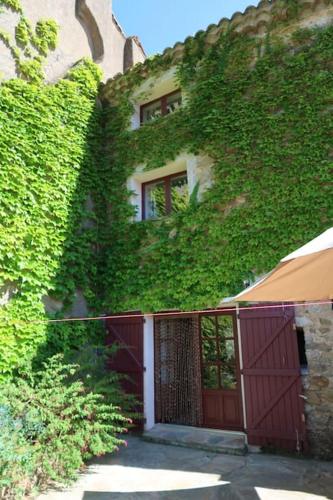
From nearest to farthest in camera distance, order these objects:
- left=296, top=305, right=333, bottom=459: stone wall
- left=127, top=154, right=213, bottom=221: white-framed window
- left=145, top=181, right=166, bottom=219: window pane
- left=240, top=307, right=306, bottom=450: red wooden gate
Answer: left=296, top=305, right=333, bottom=459: stone wall, left=240, top=307, right=306, bottom=450: red wooden gate, left=127, top=154, right=213, bottom=221: white-framed window, left=145, top=181, right=166, bottom=219: window pane

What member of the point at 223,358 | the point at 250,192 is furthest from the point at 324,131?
the point at 223,358

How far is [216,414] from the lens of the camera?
659 cm

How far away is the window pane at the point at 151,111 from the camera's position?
848cm

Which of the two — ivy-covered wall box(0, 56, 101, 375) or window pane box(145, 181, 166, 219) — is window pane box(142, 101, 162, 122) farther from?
window pane box(145, 181, 166, 219)

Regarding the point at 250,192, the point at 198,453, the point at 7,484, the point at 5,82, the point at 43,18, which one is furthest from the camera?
the point at 43,18

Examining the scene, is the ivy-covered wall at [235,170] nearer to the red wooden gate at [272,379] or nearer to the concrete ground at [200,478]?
the red wooden gate at [272,379]

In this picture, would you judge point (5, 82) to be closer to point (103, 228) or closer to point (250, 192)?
point (103, 228)

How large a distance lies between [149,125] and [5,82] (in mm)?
2839

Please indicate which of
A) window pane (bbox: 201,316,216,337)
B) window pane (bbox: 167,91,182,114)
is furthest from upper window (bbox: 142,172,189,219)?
window pane (bbox: 201,316,216,337)

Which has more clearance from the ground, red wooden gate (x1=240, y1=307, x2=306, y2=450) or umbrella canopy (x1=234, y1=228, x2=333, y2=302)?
umbrella canopy (x1=234, y1=228, x2=333, y2=302)

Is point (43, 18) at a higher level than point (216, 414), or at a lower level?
higher

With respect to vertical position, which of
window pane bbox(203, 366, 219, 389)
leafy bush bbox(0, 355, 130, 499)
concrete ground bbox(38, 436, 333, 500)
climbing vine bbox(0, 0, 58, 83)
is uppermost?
climbing vine bbox(0, 0, 58, 83)

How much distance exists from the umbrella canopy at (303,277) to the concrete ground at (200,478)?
2453 mm

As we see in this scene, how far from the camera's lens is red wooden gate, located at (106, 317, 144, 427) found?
22.5 feet
